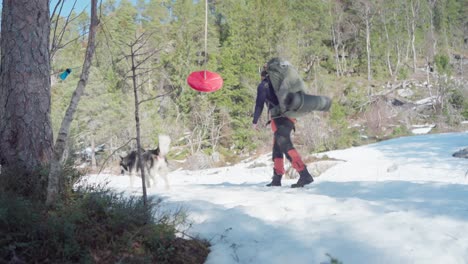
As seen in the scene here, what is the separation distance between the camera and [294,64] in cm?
3191

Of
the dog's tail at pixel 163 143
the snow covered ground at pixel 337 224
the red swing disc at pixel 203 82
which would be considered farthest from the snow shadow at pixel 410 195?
the dog's tail at pixel 163 143

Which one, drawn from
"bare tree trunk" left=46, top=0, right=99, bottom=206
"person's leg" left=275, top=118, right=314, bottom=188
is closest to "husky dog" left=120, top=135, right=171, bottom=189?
"person's leg" left=275, top=118, right=314, bottom=188

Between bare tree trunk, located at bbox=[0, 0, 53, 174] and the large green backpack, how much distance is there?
2.67 metres

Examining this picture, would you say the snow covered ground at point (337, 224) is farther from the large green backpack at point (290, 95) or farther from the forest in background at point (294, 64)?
the forest in background at point (294, 64)

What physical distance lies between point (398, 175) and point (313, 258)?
307 inches

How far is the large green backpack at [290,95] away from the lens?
4.65 metres

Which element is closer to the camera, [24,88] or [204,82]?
[24,88]

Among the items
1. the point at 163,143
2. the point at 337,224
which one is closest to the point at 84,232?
the point at 337,224

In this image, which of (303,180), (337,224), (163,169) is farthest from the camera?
(163,169)

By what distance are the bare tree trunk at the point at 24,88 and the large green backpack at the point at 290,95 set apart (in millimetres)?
2671

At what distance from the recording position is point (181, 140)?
2759cm

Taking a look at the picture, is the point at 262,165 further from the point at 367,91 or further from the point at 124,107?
the point at 367,91

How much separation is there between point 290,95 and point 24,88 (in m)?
2.86

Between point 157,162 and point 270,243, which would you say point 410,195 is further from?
point 157,162
